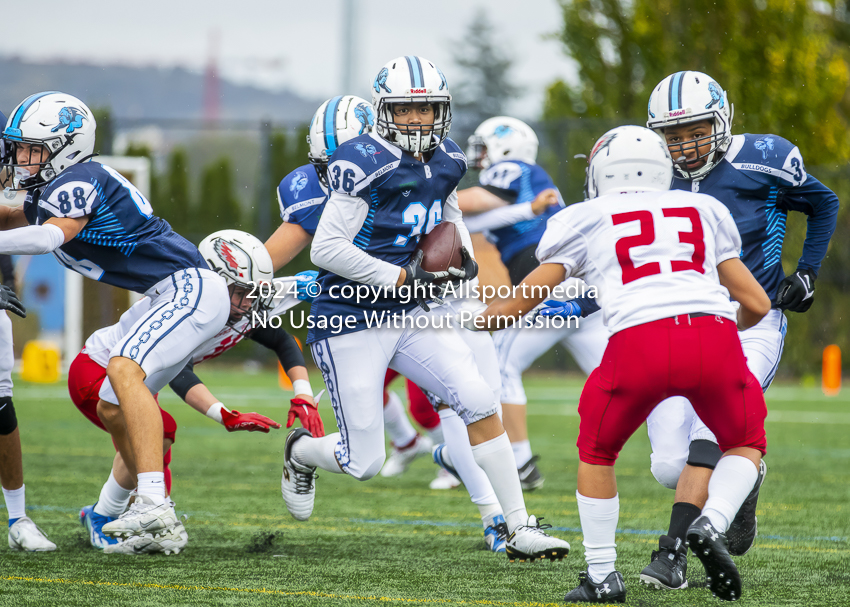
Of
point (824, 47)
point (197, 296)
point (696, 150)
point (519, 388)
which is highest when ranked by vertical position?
point (824, 47)

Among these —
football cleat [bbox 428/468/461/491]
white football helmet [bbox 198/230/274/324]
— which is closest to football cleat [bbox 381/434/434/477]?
football cleat [bbox 428/468/461/491]

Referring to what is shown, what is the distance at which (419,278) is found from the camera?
151 inches

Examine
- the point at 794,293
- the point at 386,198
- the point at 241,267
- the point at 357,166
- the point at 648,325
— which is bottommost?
the point at 648,325

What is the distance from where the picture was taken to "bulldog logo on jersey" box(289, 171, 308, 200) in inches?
175

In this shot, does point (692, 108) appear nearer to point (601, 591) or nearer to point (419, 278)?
point (419, 278)

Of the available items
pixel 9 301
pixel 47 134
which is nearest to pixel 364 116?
pixel 47 134

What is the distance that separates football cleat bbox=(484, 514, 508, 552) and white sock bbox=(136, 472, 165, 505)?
129cm

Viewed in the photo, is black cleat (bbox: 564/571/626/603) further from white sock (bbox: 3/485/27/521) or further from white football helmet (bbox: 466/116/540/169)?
white football helmet (bbox: 466/116/540/169)

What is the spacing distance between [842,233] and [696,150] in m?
11.7

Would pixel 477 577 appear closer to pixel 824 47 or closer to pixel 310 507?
pixel 310 507

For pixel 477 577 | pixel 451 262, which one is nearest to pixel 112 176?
pixel 451 262

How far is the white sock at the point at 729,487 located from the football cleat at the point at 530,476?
2.69m

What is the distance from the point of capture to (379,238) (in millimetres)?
3883

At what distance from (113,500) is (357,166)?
5.56 feet
